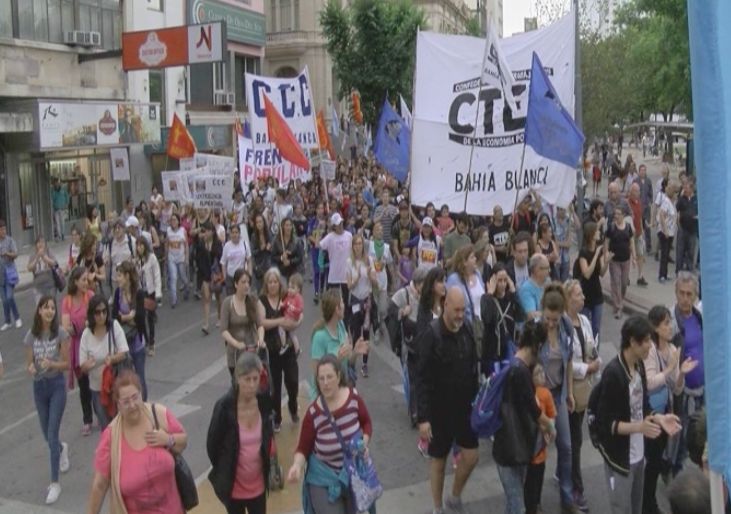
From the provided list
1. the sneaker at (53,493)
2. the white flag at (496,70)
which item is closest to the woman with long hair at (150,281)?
the sneaker at (53,493)

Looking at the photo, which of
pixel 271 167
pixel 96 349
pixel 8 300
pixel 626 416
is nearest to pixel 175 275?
pixel 8 300

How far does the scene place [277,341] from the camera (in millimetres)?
8258

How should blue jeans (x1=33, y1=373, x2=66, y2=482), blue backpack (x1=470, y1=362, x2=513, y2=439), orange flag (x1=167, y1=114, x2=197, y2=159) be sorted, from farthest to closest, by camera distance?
orange flag (x1=167, y1=114, x2=197, y2=159)
blue jeans (x1=33, y1=373, x2=66, y2=482)
blue backpack (x1=470, y1=362, x2=513, y2=439)

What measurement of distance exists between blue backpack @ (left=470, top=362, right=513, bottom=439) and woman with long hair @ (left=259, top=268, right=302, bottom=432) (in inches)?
109

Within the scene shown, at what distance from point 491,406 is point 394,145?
47.5 feet

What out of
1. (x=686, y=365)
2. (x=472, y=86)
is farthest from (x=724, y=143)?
(x=472, y=86)

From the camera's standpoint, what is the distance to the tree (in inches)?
1703

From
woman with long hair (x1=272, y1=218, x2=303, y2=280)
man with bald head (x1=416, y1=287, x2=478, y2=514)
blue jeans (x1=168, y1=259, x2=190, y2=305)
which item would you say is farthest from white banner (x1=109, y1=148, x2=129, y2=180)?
man with bald head (x1=416, y1=287, x2=478, y2=514)

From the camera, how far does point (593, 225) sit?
34.3 feet

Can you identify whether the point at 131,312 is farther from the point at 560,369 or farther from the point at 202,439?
the point at 560,369

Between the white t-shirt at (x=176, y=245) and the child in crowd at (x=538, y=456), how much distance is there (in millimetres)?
9402

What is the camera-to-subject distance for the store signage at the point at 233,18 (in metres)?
31.0

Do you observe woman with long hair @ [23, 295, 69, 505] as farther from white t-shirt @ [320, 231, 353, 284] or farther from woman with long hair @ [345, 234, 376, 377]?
white t-shirt @ [320, 231, 353, 284]

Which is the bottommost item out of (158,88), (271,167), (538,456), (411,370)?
(538,456)
